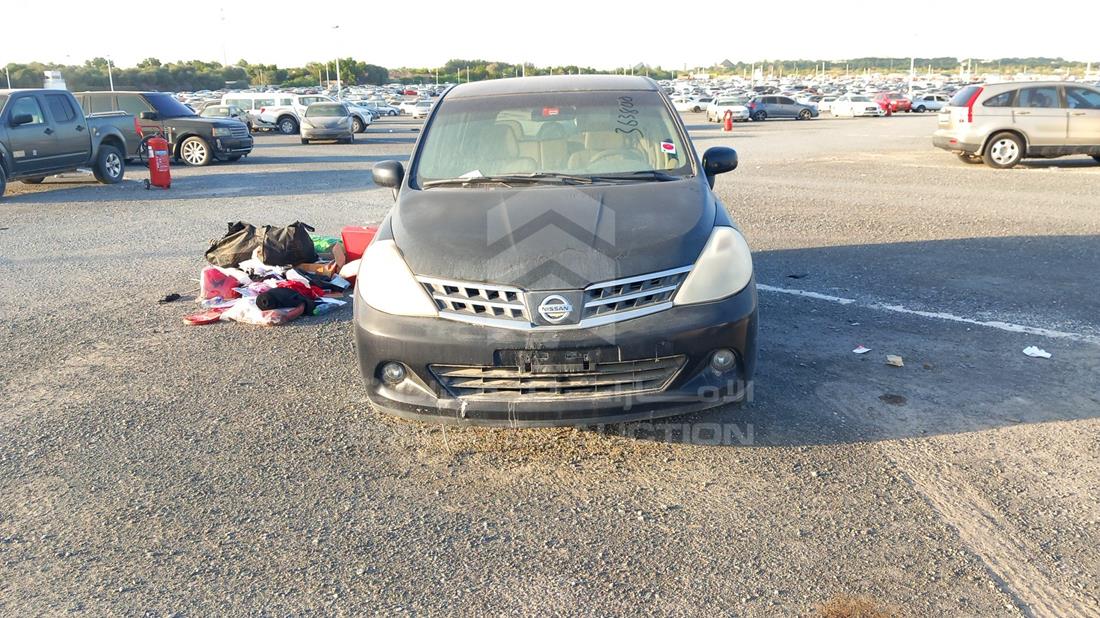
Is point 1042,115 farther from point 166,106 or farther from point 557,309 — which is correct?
point 166,106

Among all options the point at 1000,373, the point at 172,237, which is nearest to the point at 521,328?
the point at 1000,373

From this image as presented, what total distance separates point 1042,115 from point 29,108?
18104mm

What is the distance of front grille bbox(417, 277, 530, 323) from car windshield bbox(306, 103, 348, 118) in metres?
25.9

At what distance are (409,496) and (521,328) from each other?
850 mm

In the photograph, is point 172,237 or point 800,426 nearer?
point 800,426

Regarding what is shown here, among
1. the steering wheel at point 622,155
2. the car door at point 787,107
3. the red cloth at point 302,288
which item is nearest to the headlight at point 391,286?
the steering wheel at point 622,155

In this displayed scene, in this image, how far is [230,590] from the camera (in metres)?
2.95

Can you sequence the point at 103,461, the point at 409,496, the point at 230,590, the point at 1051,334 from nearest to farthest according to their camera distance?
the point at 230,590, the point at 409,496, the point at 103,461, the point at 1051,334

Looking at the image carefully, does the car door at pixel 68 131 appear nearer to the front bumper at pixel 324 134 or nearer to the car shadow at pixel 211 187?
the car shadow at pixel 211 187

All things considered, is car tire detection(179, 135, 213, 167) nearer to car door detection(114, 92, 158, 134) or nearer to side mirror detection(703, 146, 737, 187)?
car door detection(114, 92, 158, 134)

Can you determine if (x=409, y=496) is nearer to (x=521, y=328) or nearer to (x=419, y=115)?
(x=521, y=328)

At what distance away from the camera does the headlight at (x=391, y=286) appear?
381 cm

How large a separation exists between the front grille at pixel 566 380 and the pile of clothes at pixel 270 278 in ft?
9.86

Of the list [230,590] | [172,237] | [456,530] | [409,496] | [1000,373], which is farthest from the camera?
[172,237]
